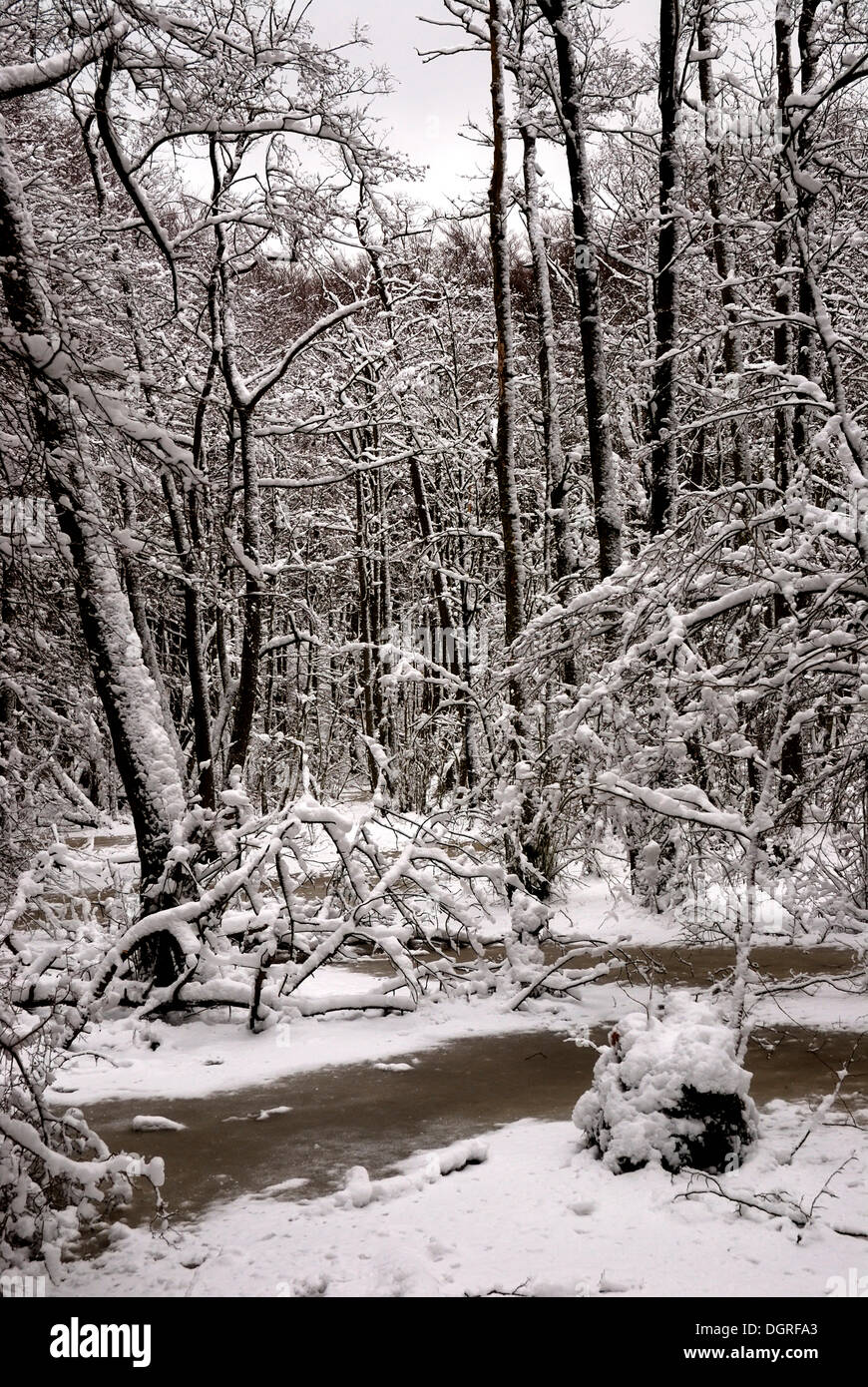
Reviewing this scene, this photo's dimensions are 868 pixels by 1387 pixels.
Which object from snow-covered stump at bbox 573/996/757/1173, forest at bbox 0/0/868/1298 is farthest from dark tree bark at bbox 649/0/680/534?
snow-covered stump at bbox 573/996/757/1173

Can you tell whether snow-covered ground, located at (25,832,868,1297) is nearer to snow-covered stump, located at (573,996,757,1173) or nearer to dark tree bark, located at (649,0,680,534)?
snow-covered stump, located at (573,996,757,1173)

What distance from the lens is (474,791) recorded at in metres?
10.1

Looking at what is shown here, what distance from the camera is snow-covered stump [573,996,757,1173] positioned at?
4.65 meters

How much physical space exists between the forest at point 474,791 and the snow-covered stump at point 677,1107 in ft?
0.06

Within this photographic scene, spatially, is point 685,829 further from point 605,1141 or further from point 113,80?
point 113,80

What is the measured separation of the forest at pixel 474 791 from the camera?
165 inches

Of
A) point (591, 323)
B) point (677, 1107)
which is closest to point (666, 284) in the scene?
point (591, 323)

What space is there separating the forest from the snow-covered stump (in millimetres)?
19

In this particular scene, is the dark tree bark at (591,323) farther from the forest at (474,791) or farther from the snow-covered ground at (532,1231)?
the snow-covered ground at (532,1231)

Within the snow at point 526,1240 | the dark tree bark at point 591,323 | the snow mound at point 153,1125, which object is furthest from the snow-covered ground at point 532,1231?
the dark tree bark at point 591,323

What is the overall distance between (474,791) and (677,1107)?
550 cm

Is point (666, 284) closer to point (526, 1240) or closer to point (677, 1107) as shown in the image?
point (677, 1107)

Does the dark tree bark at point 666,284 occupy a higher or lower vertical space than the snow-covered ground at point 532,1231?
higher
